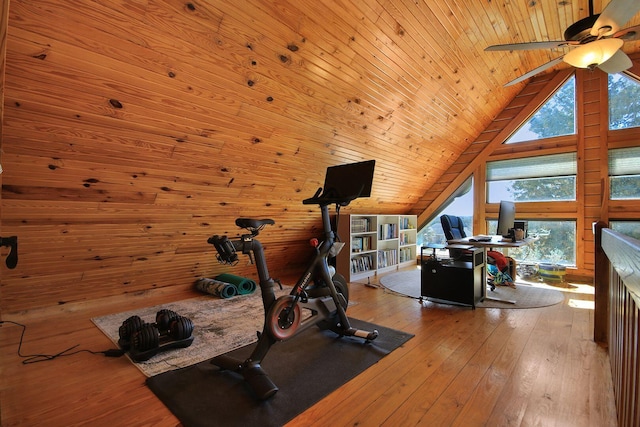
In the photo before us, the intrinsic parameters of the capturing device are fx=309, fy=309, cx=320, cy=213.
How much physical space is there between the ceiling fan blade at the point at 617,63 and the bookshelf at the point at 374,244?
304cm

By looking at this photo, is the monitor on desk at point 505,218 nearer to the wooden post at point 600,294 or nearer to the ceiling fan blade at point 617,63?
the wooden post at point 600,294

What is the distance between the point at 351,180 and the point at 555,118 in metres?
4.56

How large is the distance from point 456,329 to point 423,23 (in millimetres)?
2729

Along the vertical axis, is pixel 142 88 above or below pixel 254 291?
above

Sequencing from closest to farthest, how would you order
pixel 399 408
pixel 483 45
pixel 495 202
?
pixel 399 408, pixel 483 45, pixel 495 202

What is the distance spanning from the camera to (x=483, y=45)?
331 cm

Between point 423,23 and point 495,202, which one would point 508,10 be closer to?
point 423,23

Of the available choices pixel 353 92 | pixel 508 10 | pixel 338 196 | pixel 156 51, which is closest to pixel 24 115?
pixel 156 51

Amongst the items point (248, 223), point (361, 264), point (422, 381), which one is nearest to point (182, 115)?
point (248, 223)

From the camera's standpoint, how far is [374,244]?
16.6 ft

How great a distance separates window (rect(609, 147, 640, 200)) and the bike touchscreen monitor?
4398 millimetres

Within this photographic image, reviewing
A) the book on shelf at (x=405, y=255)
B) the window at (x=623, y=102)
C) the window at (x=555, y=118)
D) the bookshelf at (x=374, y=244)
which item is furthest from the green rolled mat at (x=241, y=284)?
the window at (x=623, y=102)

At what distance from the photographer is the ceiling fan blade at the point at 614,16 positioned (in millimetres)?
1816

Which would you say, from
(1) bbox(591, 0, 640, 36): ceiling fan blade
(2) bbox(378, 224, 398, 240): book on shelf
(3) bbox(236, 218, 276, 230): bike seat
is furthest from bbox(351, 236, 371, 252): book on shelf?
(1) bbox(591, 0, 640, 36): ceiling fan blade
